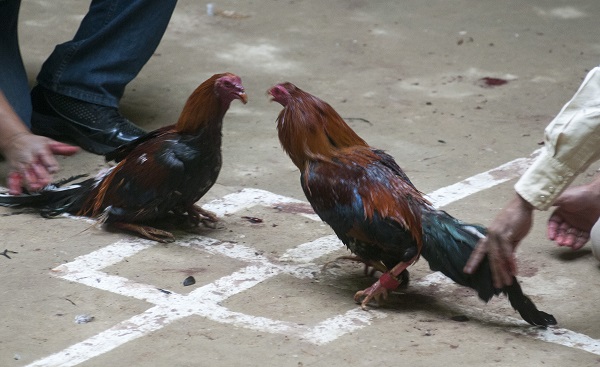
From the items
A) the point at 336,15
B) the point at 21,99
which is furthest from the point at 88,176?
the point at 336,15

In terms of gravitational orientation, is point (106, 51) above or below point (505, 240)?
above

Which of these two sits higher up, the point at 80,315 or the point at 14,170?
the point at 14,170

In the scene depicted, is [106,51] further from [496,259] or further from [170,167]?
[496,259]

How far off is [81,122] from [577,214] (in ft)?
8.48

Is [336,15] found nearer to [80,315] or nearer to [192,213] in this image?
Result: [192,213]

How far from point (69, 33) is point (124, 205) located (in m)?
3.17

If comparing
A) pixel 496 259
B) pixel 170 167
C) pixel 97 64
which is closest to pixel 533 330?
pixel 496 259

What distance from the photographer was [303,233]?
15.2ft

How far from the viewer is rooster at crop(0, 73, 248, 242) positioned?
4.39 meters

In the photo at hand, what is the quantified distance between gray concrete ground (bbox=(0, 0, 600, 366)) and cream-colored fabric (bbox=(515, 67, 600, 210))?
56 centimetres

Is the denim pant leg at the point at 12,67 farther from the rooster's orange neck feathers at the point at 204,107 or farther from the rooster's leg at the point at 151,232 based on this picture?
the rooster's orange neck feathers at the point at 204,107

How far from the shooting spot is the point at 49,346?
3584 millimetres

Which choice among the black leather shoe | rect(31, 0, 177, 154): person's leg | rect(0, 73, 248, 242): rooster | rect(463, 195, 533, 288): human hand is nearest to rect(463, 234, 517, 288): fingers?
rect(463, 195, 533, 288): human hand

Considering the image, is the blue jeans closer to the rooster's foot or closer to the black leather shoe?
the black leather shoe
